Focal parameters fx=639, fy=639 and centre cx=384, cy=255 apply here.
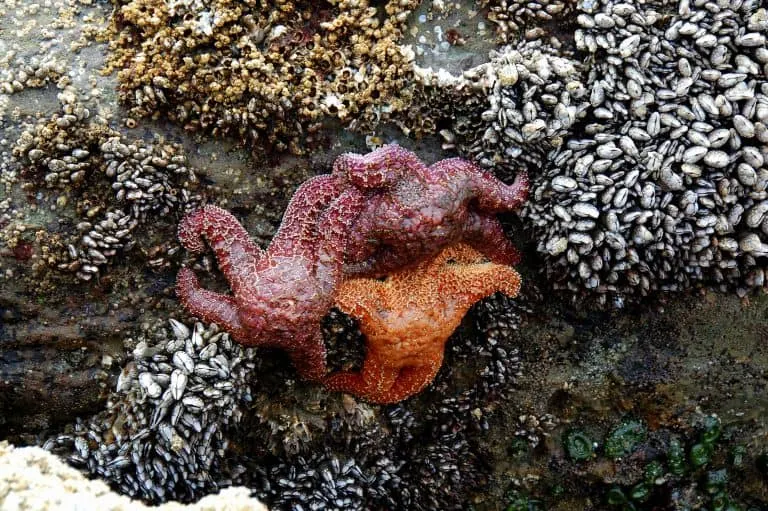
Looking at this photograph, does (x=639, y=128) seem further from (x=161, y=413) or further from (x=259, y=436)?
(x=161, y=413)

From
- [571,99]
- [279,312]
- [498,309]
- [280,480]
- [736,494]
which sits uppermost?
[571,99]

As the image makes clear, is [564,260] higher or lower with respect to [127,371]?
higher

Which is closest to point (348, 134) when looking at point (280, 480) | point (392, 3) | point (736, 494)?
point (392, 3)

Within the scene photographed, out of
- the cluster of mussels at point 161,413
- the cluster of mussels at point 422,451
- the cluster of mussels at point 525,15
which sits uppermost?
the cluster of mussels at point 525,15

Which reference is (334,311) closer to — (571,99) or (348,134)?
(348,134)

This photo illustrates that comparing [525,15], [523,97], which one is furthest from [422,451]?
[525,15]

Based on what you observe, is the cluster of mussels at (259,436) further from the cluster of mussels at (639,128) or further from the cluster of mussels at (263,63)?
the cluster of mussels at (263,63)

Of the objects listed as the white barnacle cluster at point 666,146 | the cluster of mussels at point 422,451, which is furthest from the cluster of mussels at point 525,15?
the cluster of mussels at point 422,451
